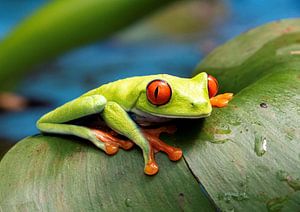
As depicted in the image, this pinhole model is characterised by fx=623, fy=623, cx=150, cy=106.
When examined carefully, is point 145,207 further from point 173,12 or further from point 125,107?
point 173,12

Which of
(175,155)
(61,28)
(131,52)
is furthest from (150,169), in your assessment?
(131,52)

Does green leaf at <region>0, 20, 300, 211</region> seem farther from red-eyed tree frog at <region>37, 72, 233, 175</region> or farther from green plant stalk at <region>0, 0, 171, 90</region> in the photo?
green plant stalk at <region>0, 0, 171, 90</region>

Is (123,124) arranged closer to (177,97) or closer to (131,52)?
(177,97)

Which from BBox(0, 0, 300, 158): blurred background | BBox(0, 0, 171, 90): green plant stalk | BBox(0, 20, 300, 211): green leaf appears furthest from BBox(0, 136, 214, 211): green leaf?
BBox(0, 0, 300, 158): blurred background

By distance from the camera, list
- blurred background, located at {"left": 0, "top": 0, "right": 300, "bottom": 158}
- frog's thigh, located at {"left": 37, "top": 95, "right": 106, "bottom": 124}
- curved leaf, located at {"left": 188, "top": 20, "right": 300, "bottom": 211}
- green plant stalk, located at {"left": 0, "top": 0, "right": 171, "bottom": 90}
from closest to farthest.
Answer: curved leaf, located at {"left": 188, "top": 20, "right": 300, "bottom": 211} → frog's thigh, located at {"left": 37, "top": 95, "right": 106, "bottom": 124} → green plant stalk, located at {"left": 0, "top": 0, "right": 171, "bottom": 90} → blurred background, located at {"left": 0, "top": 0, "right": 300, "bottom": 158}

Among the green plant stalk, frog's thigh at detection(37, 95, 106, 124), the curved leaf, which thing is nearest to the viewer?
the curved leaf

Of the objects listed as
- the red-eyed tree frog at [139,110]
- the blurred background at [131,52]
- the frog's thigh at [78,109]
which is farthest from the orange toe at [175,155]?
the blurred background at [131,52]

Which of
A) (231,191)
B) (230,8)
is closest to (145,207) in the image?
(231,191)

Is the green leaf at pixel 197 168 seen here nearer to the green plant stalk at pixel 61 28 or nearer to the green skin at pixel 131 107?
the green skin at pixel 131 107
